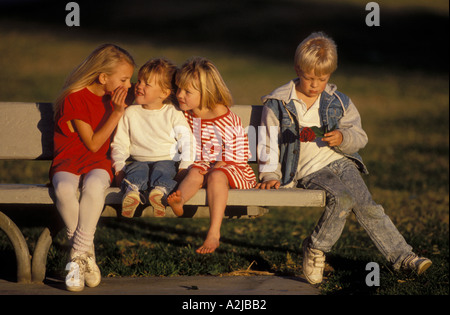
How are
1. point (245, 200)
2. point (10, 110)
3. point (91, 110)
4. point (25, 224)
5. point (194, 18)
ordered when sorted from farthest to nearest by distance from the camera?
point (194, 18) < point (25, 224) < point (10, 110) < point (91, 110) < point (245, 200)

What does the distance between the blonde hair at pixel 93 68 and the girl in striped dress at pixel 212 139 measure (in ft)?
1.39

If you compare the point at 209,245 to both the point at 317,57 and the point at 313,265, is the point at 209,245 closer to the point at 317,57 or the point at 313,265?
the point at 313,265

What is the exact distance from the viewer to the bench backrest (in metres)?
4.88

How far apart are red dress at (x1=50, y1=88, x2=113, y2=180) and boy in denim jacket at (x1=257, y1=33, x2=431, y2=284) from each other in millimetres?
1049

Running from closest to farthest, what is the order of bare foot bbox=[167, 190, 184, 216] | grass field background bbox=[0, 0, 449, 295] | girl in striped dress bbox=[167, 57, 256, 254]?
bare foot bbox=[167, 190, 184, 216] < girl in striped dress bbox=[167, 57, 256, 254] < grass field background bbox=[0, 0, 449, 295]

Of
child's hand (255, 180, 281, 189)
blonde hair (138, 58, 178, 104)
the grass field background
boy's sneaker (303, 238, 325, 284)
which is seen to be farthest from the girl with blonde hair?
boy's sneaker (303, 238, 325, 284)

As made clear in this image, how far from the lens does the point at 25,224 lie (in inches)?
248

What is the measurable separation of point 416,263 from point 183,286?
4.83 feet

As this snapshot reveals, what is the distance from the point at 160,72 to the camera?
4.56m

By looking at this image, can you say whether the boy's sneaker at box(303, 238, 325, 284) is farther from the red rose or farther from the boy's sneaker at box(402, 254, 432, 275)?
the red rose

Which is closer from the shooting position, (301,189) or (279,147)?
(301,189)
